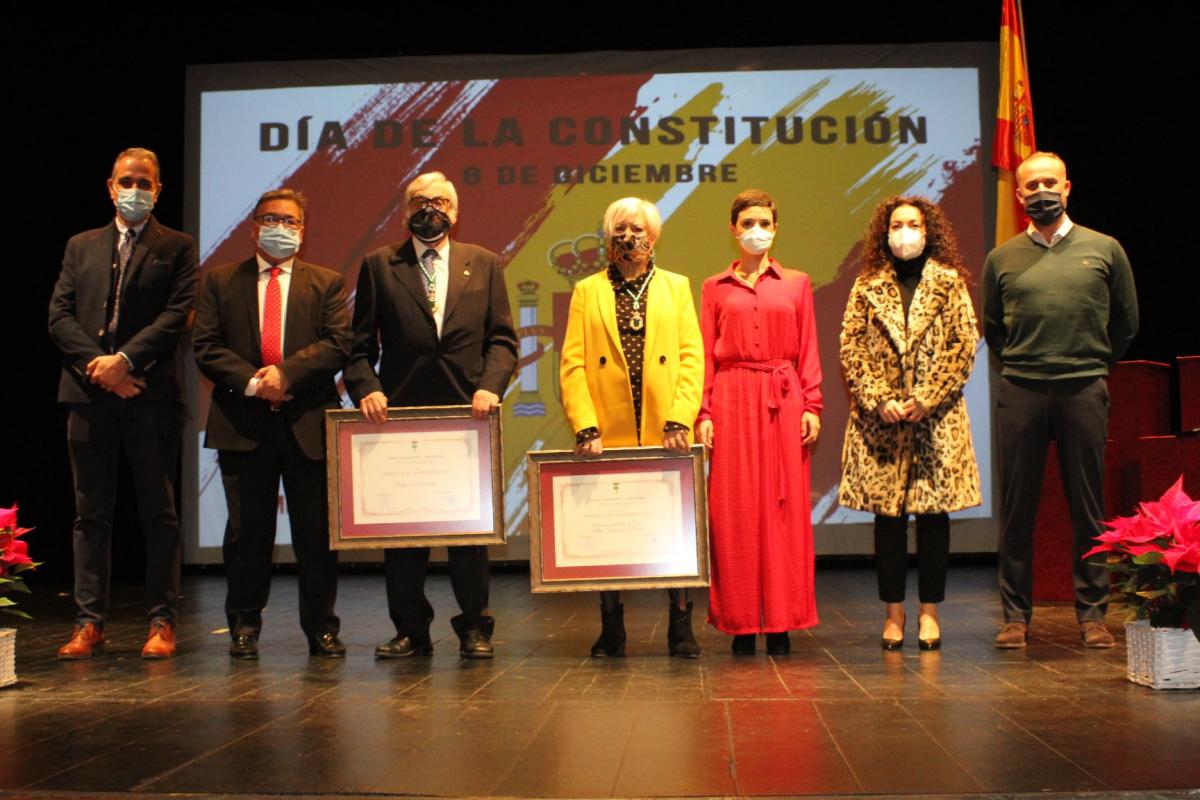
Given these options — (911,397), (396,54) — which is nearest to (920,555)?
(911,397)

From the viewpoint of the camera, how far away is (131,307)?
4.15 metres

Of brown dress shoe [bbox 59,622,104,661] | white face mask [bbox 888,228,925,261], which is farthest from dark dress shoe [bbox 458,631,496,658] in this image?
white face mask [bbox 888,228,925,261]

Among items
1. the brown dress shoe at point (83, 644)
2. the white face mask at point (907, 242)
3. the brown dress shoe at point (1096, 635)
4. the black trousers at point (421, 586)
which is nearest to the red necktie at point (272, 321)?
the black trousers at point (421, 586)

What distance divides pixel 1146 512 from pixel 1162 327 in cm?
391

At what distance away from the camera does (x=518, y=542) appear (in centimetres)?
725

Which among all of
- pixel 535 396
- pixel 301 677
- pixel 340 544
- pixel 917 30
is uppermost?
pixel 917 30

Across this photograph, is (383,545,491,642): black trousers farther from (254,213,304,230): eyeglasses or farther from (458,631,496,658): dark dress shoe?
(254,213,304,230): eyeglasses

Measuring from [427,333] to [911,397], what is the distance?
159cm

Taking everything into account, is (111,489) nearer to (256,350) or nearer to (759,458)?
(256,350)

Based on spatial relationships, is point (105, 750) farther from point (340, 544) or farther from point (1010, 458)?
point (1010, 458)

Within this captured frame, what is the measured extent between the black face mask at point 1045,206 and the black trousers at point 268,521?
2513 millimetres

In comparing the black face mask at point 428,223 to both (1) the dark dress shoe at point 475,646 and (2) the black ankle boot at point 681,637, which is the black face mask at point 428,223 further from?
(2) the black ankle boot at point 681,637

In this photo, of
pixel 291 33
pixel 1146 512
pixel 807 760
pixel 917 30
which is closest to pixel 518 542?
pixel 291 33

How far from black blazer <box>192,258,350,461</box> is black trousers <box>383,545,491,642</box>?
1.50 ft
